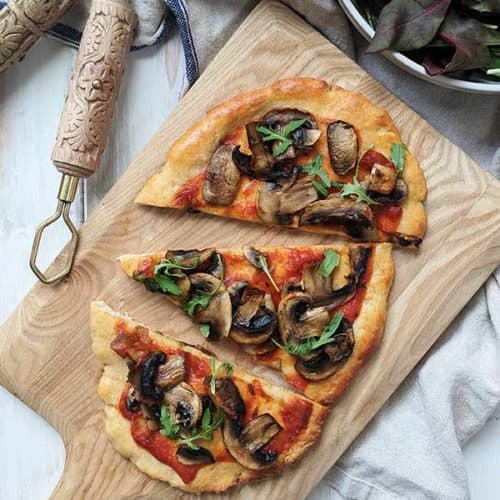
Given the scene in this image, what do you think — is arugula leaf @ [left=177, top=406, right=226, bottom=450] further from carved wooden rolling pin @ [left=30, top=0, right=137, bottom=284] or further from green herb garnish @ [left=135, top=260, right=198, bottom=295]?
carved wooden rolling pin @ [left=30, top=0, right=137, bottom=284]

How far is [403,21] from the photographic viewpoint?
298 centimetres

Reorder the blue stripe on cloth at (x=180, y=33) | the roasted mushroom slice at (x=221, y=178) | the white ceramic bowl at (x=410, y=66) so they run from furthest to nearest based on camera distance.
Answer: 1. the blue stripe on cloth at (x=180, y=33)
2. the roasted mushroom slice at (x=221, y=178)
3. the white ceramic bowl at (x=410, y=66)

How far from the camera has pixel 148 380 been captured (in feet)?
10.4

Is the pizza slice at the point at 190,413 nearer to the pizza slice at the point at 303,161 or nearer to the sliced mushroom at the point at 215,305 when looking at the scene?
the sliced mushroom at the point at 215,305

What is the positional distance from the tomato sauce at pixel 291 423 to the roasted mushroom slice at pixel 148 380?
0.43m

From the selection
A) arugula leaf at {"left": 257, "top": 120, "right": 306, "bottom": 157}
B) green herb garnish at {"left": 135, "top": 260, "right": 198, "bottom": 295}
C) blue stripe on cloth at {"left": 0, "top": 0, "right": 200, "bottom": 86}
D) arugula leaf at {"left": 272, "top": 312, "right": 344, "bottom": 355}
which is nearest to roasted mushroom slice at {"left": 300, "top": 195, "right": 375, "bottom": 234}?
arugula leaf at {"left": 257, "top": 120, "right": 306, "bottom": 157}

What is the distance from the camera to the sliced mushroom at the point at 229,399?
10.4 ft

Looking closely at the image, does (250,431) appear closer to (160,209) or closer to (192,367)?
(192,367)

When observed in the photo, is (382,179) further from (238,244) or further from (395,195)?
(238,244)

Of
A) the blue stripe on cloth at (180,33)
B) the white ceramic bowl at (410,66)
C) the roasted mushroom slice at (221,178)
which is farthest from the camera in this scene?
the blue stripe on cloth at (180,33)

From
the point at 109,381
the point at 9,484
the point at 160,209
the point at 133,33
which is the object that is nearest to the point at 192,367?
the point at 109,381

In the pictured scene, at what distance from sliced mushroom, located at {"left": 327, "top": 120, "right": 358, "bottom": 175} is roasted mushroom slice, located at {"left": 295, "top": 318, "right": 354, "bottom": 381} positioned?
1.78 feet

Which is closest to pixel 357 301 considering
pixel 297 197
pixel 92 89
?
pixel 297 197

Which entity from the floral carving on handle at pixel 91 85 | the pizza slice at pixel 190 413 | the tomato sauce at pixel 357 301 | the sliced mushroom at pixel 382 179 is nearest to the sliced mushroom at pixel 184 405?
the pizza slice at pixel 190 413
